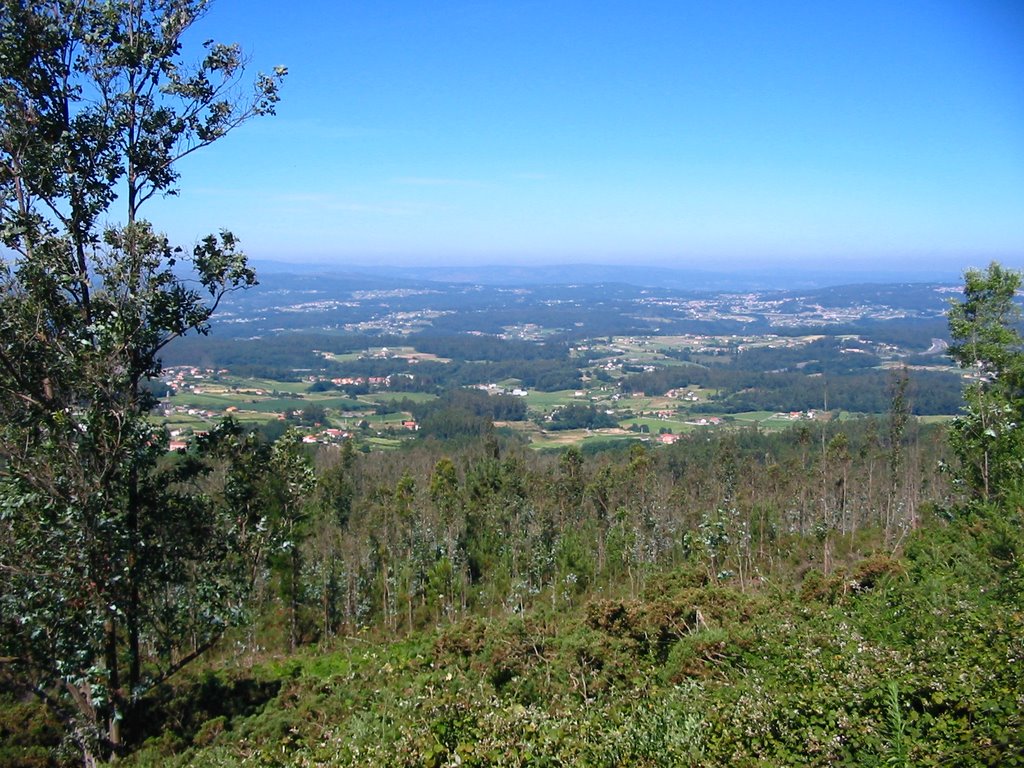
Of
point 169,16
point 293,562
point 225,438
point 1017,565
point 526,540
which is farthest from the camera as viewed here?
point 526,540

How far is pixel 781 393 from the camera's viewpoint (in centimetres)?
8819

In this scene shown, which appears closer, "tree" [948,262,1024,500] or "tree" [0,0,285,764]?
"tree" [0,0,285,764]

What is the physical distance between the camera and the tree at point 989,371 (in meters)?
14.3

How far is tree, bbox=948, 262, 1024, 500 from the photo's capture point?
14286 mm

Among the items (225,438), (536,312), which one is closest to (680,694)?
(225,438)

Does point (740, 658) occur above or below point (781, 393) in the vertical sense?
above

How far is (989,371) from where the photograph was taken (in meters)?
15.4

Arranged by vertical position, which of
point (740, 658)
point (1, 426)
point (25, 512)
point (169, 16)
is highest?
point (169, 16)

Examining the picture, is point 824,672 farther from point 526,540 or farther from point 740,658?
point 526,540

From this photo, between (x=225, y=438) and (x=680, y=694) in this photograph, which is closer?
(x=680, y=694)

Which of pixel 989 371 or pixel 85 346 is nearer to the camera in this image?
pixel 85 346

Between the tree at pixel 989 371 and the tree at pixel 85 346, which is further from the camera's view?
the tree at pixel 989 371

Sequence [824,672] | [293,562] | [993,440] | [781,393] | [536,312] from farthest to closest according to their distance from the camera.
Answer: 1. [536,312]
2. [781,393]
3. [293,562]
4. [993,440]
5. [824,672]

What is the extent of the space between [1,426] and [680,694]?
6.68 m
